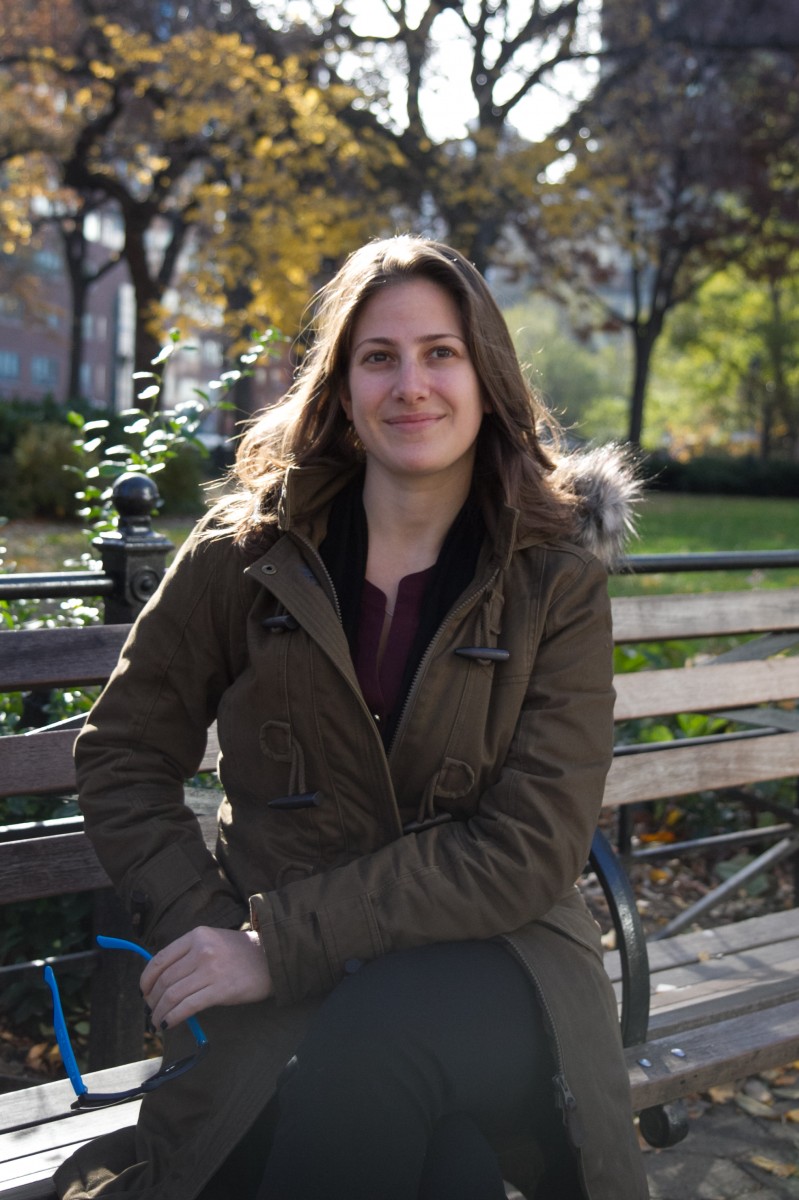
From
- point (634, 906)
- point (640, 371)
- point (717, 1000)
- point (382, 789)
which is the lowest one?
point (717, 1000)

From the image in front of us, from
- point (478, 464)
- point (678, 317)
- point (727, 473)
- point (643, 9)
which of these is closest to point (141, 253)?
point (643, 9)

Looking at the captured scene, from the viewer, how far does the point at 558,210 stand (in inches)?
667

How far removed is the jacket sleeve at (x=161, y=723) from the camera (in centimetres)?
220

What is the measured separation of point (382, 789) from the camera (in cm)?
212

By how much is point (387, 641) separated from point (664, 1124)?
1.13 m

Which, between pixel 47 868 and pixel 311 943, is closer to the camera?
pixel 311 943

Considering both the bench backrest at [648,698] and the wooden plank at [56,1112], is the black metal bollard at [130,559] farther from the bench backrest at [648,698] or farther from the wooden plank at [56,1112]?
the wooden plank at [56,1112]

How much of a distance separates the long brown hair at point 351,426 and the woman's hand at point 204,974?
0.69m

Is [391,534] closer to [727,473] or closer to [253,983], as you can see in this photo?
[253,983]

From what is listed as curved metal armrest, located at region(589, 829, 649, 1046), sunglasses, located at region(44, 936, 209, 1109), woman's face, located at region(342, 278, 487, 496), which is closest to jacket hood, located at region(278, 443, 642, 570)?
woman's face, located at region(342, 278, 487, 496)

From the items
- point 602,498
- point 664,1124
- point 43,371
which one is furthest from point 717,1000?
point 43,371

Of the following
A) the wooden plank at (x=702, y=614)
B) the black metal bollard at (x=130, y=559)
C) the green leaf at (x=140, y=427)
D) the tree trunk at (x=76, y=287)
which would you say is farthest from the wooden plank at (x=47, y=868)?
the tree trunk at (x=76, y=287)

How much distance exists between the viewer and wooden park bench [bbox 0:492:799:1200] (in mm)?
2391

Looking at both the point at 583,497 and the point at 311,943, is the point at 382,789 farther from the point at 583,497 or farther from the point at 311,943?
the point at 583,497
